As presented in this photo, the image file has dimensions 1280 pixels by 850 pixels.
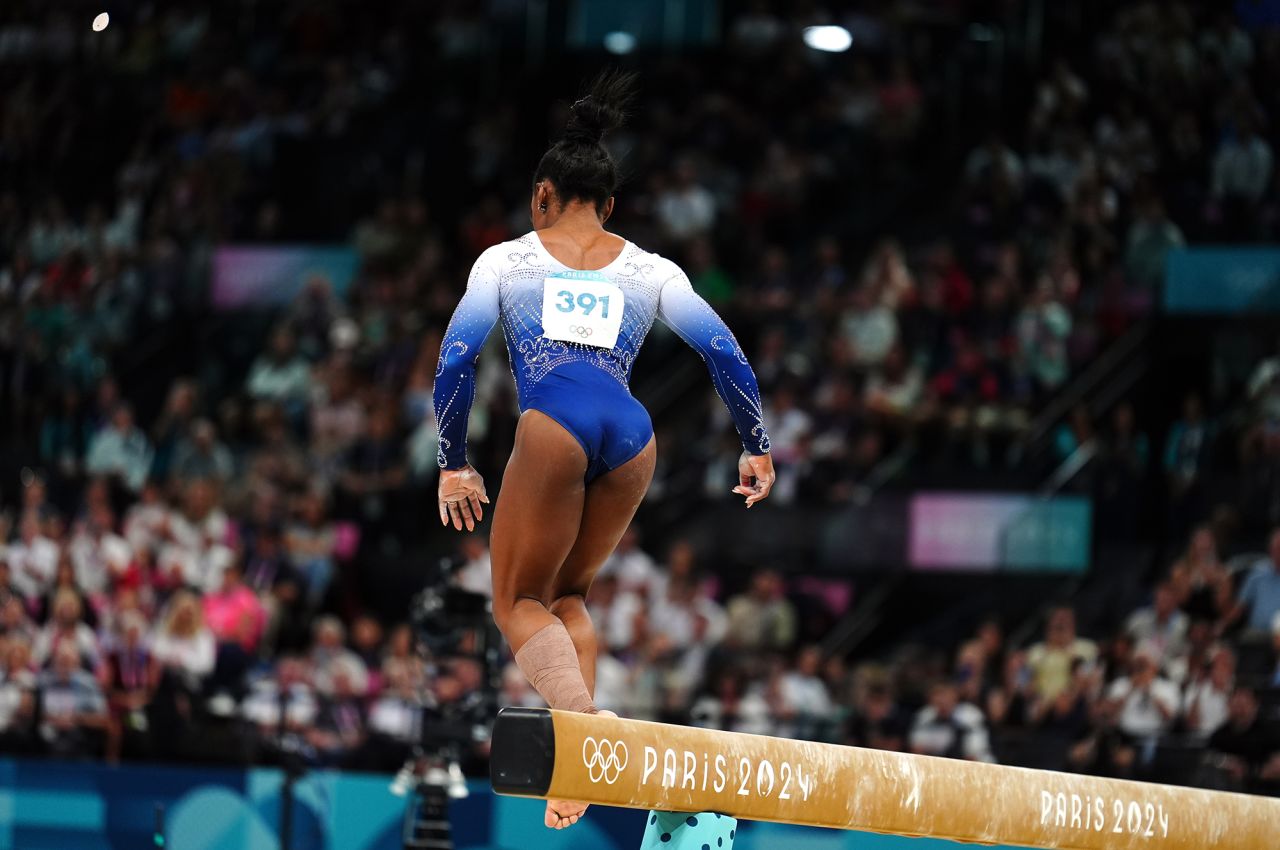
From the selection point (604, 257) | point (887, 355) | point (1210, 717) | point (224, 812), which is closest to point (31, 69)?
point (887, 355)

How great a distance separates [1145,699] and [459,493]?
663 centimetres

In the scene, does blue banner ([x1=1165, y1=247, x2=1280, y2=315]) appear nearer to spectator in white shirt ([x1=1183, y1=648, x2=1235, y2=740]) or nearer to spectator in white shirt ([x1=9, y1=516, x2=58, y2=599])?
spectator in white shirt ([x1=1183, y1=648, x2=1235, y2=740])

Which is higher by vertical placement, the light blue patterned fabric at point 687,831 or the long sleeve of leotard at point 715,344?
the long sleeve of leotard at point 715,344

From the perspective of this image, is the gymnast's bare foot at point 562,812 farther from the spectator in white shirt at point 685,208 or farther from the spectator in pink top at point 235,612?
the spectator in white shirt at point 685,208

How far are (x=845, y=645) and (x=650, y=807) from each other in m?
9.01

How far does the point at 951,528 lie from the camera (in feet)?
44.7

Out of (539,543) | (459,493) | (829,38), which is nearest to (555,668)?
(539,543)

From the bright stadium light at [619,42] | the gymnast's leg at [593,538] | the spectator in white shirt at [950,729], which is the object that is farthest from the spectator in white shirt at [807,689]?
the bright stadium light at [619,42]

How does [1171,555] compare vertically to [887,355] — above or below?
below

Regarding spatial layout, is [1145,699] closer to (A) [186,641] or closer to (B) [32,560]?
(A) [186,641]

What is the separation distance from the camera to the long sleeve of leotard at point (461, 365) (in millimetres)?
5285

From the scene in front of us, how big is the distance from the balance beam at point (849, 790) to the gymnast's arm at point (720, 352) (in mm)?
792

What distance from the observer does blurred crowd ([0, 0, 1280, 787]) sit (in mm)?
11961

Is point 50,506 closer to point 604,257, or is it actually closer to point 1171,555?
point 1171,555
